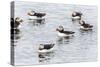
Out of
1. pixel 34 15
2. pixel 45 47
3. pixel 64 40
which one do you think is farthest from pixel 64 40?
pixel 34 15

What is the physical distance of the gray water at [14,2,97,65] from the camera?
188 centimetres

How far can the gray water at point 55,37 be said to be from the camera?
6.18ft

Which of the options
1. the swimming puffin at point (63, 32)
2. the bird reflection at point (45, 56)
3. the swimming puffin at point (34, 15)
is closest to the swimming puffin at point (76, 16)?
the swimming puffin at point (63, 32)

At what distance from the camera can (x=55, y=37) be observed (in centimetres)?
200

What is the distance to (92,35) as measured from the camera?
214 centimetres

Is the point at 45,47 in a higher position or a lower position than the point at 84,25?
lower

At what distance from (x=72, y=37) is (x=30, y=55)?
425 millimetres

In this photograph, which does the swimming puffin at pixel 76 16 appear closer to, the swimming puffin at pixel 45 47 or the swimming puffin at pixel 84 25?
the swimming puffin at pixel 84 25

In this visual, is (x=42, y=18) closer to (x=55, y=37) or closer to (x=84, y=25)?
(x=55, y=37)

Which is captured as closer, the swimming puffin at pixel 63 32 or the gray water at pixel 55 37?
the gray water at pixel 55 37

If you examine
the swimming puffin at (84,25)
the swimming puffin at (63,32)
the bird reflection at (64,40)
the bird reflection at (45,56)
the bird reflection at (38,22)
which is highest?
the bird reflection at (38,22)

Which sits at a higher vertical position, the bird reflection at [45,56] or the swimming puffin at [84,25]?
the swimming puffin at [84,25]
